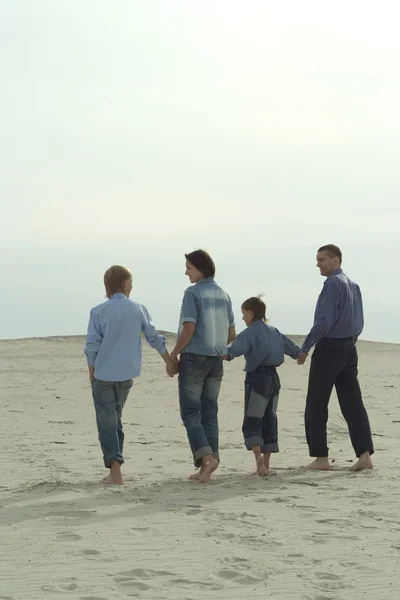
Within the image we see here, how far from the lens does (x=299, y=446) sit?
34.9 feet

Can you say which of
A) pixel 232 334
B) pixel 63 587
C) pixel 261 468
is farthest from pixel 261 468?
pixel 63 587

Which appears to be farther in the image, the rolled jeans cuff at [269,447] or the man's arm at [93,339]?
the rolled jeans cuff at [269,447]

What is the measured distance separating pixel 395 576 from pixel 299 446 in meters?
5.27

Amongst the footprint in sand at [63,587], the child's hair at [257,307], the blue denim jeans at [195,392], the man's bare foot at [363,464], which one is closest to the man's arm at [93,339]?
the blue denim jeans at [195,392]

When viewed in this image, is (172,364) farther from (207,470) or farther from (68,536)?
(68,536)

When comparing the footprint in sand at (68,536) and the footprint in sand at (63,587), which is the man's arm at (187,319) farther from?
the footprint in sand at (63,587)

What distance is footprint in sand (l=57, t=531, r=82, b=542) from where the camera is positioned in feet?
19.6

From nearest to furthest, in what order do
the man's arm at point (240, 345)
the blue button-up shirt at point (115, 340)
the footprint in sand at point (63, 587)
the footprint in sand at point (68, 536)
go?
the footprint in sand at point (63, 587) < the footprint in sand at point (68, 536) < the blue button-up shirt at point (115, 340) < the man's arm at point (240, 345)

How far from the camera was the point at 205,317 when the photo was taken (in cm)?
788

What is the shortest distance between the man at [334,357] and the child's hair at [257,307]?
46 cm

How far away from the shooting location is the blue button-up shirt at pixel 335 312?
27.8 feet

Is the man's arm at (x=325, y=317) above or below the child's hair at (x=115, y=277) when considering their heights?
below

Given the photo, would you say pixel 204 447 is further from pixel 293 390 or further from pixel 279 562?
A: pixel 293 390

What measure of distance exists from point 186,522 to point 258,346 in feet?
7.21
